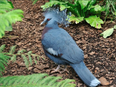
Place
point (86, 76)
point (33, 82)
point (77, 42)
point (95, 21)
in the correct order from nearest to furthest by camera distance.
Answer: point (33, 82) < point (86, 76) < point (77, 42) < point (95, 21)

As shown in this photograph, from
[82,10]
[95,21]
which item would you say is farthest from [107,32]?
[82,10]

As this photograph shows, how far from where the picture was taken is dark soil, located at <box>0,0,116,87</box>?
274 centimetres

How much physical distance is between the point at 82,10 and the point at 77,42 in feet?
3.01

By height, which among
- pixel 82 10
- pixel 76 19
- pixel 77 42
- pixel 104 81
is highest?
pixel 82 10

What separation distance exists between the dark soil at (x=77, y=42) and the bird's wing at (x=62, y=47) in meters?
0.41

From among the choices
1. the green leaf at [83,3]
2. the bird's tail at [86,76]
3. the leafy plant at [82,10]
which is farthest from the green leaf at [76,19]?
the bird's tail at [86,76]

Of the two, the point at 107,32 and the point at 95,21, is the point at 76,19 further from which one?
the point at 107,32

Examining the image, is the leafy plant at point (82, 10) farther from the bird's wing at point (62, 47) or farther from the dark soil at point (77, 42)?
the bird's wing at point (62, 47)

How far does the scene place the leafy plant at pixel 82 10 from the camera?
3758 mm

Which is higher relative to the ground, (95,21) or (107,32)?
(95,21)

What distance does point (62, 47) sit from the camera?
8.07 ft

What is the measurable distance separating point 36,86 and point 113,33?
2.68 meters

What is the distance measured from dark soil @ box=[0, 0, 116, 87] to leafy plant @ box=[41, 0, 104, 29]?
0.59 ft

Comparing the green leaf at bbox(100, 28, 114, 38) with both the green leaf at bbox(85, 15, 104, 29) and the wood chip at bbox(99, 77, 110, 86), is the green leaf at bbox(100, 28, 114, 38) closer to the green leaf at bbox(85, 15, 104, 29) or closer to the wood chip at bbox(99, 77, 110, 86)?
the green leaf at bbox(85, 15, 104, 29)
